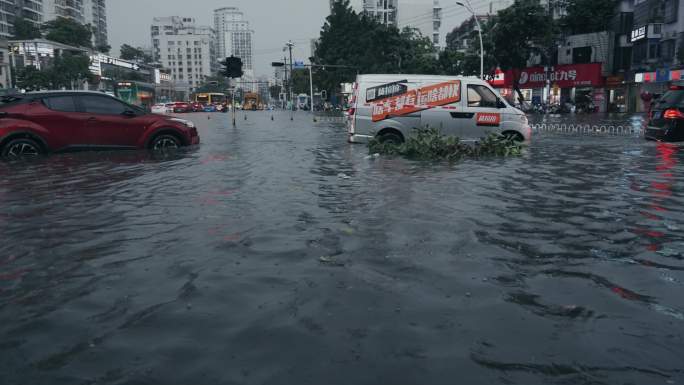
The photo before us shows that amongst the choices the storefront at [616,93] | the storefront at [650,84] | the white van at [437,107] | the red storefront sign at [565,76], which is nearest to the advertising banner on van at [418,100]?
the white van at [437,107]

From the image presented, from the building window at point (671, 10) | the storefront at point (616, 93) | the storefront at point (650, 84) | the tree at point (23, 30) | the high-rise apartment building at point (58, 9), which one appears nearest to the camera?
the storefront at point (650, 84)

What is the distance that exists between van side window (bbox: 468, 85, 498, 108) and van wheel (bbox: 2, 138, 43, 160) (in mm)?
10313

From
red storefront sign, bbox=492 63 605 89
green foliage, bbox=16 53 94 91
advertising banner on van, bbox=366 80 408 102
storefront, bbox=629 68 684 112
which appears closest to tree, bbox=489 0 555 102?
red storefront sign, bbox=492 63 605 89

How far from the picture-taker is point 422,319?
3758 mm

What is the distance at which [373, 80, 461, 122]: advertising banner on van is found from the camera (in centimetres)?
1506

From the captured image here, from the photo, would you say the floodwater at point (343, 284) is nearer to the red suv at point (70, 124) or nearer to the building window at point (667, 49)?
the red suv at point (70, 124)

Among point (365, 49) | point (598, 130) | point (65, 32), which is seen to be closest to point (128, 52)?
point (65, 32)

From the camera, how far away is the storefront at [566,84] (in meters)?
55.3

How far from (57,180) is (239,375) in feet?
27.8

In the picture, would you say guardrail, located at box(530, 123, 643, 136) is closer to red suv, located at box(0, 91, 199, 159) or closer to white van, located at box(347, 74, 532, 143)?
white van, located at box(347, 74, 532, 143)

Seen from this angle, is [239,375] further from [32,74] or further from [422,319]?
[32,74]

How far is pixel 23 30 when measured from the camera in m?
120

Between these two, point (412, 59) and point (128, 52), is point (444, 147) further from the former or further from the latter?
point (128, 52)

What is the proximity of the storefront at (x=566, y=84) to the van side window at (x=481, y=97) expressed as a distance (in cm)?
4147
